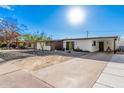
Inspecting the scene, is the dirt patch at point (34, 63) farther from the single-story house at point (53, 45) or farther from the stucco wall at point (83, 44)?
the single-story house at point (53, 45)

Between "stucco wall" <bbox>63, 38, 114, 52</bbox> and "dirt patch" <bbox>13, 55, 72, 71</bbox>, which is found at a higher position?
"stucco wall" <bbox>63, 38, 114, 52</bbox>

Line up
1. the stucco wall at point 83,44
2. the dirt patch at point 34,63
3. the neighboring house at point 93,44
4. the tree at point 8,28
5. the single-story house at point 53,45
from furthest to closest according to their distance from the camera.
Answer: the single-story house at point 53,45, the stucco wall at point 83,44, the neighboring house at point 93,44, the tree at point 8,28, the dirt patch at point 34,63

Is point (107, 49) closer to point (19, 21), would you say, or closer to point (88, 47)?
point (88, 47)

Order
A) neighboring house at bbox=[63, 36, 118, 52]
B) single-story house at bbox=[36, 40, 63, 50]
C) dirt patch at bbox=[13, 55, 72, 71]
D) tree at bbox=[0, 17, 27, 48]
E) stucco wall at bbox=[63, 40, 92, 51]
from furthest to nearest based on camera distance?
1. single-story house at bbox=[36, 40, 63, 50]
2. stucco wall at bbox=[63, 40, 92, 51]
3. neighboring house at bbox=[63, 36, 118, 52]
4. tree at bbox=[0, 17, 27, 48]
5. dirt patch at bbox=[13, 55, 72, 71]

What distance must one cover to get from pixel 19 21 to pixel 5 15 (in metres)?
1.73

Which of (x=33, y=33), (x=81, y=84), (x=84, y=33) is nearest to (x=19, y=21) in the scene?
(x=33, y=33)

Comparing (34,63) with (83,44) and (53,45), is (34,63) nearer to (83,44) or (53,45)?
(83,44)

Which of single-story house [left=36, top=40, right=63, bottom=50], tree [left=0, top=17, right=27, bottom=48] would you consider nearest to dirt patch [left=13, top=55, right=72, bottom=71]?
tree [left=0, top=17, right=27, bottom=48]

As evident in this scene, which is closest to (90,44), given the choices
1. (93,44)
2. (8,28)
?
(93,44)

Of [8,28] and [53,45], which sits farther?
[53,45]

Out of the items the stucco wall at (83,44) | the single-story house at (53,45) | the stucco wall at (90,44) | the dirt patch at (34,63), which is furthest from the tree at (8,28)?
the stucco wall at (90,44)

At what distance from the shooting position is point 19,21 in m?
13.2

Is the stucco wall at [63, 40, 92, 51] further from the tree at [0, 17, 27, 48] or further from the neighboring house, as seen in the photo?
the tree at [0, 17, 27, 48]
